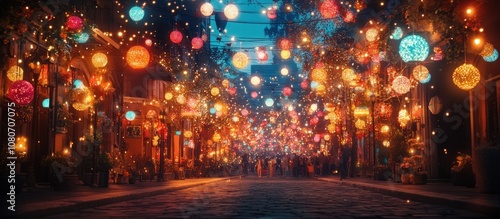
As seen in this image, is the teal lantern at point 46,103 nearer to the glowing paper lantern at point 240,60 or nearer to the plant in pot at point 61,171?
the plant in pot at point 61,171

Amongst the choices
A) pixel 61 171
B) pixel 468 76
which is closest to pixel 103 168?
pixel 61 171

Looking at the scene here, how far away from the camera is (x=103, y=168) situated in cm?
2444

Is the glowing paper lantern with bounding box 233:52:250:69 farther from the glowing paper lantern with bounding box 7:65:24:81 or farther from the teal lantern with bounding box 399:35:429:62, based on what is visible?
the teal lantern with bounding box 399:35:429:62

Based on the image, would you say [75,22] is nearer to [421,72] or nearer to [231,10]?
[231,10]

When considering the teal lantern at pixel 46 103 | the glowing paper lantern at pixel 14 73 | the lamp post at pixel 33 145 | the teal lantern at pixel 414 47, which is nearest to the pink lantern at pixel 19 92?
the glowing paper lantern at pixel 14 73

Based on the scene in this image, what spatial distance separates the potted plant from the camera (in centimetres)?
2436

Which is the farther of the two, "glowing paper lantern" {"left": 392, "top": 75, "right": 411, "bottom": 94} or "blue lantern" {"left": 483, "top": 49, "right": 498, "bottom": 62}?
"glowing paper lantern" {"left": 392, "top": 75, "right": 411, "bottom": 94}

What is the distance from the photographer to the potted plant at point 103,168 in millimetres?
24359

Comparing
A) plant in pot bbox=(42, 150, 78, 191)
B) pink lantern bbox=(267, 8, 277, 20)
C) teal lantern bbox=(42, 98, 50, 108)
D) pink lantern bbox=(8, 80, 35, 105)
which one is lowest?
plant in pot bbox=(42, 150, 78, 191)

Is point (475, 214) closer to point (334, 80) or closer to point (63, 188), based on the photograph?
point (63, 188)

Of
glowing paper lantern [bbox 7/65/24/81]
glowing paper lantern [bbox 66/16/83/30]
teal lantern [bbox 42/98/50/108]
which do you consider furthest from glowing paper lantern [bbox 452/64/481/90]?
teal lantern [bbox 42/98/50/108]

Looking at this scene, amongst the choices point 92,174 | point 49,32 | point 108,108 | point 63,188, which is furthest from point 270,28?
point 49,32

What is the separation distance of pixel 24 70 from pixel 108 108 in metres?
11.8

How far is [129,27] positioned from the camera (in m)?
37.7
